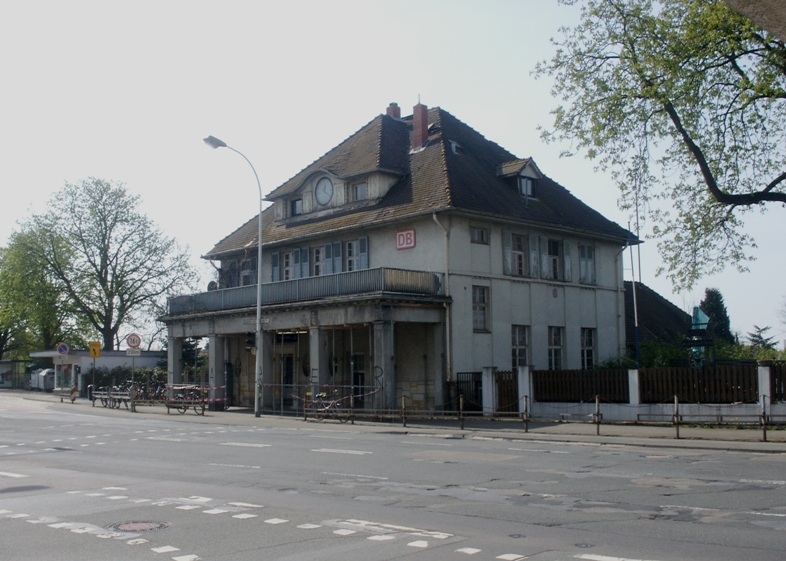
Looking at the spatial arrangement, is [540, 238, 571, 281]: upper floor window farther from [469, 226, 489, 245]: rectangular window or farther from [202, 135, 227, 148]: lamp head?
[202, 135, 227, 148]: lamp head

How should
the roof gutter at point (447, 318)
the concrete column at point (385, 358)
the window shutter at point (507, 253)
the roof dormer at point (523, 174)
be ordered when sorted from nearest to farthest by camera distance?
the concrete column at point (385, 358) < the roof gutter at point (447, 318) < the window shutter at point (507, 253) < the roof dormer at point (523, 174)

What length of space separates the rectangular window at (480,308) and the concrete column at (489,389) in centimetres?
478

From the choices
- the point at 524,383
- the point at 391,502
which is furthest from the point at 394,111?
the point at 391,502

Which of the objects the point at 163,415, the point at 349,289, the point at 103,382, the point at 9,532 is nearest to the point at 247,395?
the point at 163,415

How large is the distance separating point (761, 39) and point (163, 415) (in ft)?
86.0

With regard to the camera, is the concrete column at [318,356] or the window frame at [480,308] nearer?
the concrete column at [318,356]

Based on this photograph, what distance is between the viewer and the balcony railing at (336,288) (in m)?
32.3

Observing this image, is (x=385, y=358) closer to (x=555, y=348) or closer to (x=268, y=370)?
(x=268, y=370)

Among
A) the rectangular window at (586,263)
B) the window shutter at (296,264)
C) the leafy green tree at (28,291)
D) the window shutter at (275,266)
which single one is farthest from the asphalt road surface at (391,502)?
the leafy green tree at (28,291)

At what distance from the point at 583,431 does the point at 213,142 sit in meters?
18.2

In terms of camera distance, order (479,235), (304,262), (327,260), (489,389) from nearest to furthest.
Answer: (489,389), (479,235), (327,260), (304,262)

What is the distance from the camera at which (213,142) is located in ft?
110

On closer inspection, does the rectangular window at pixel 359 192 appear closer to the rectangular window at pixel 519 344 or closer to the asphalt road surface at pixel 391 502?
the rectangular window at pixel 519 344

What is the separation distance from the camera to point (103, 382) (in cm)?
5756
